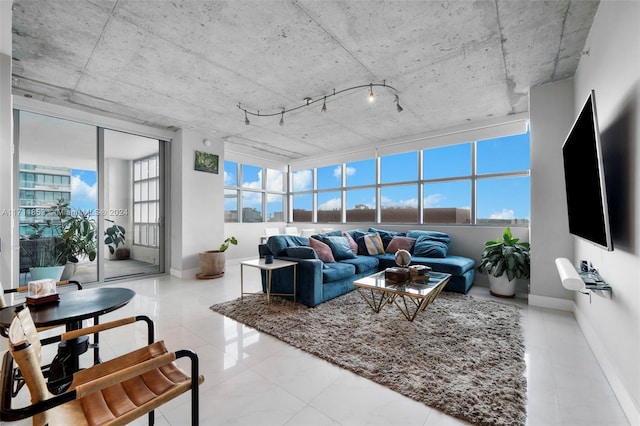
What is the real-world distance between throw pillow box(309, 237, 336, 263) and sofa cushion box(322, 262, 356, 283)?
174 mm

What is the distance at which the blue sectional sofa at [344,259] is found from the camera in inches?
136

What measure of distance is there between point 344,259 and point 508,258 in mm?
2324

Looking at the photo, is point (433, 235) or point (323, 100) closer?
point (323, 100)

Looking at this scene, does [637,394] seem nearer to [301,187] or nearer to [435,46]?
[435,46]

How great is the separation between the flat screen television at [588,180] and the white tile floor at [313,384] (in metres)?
1.00

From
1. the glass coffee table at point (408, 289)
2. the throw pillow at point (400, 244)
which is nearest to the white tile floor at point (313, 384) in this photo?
the glass coffee table at point (408, 289)

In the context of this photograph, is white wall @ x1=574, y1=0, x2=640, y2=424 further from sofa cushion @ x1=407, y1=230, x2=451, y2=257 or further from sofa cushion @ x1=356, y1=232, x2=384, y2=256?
sofa cushion @ x1=356, y1=232, x2=384, y2=256

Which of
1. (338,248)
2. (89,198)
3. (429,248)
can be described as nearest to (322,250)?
(338,248)

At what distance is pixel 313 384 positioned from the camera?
6.19ft

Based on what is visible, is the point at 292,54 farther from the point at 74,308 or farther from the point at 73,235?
the point at 73,235

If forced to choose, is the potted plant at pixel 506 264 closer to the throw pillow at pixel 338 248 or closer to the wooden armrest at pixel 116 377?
the throw pillow at pixel 338 248

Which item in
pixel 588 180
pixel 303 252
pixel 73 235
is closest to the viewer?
pixel 588 180

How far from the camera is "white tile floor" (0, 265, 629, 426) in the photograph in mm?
1582

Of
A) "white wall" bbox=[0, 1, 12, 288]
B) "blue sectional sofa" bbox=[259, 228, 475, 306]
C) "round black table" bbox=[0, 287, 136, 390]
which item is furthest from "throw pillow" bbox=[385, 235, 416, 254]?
"white wall" bbox=[0, 1, 12, 288]
